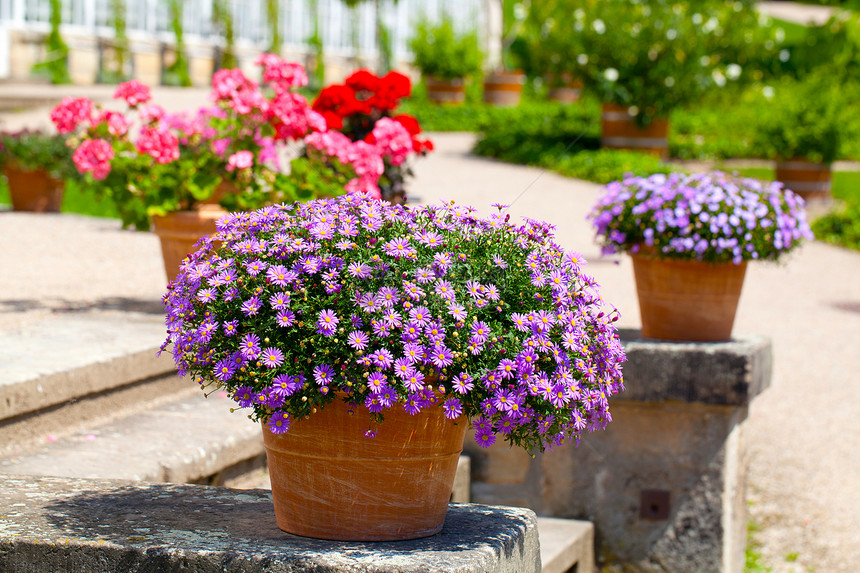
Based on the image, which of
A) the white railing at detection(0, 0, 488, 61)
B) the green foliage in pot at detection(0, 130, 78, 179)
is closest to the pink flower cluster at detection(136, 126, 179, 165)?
the green foliage in pot at detection(0, 130, 78, 179)

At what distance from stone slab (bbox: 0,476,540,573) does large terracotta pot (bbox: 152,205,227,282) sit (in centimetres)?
193

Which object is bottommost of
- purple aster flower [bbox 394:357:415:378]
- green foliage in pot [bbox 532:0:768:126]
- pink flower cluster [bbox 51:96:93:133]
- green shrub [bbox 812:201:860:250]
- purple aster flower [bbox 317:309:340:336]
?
green shrub [bbox 812:201:860:250]

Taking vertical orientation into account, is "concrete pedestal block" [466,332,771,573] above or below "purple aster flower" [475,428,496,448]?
below

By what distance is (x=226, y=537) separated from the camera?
78.5 inches

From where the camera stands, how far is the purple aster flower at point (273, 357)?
5.93 feet

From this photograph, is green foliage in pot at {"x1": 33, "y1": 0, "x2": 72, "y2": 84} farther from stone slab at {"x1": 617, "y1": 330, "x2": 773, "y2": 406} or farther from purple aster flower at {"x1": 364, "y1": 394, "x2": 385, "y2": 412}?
purple aster flower at {"x1": 364, "y1": 394, "x2": 385, "y2": 412}

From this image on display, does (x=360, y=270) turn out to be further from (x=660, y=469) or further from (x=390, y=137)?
(x=390, y=137)

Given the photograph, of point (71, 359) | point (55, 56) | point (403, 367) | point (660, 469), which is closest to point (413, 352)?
point (403, 367)

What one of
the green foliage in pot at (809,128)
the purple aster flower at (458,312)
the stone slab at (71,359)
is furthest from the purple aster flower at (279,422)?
the green foliage in pot at (809,128)

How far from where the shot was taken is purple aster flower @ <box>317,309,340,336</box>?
1.80 m

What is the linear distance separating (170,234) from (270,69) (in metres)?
0.89

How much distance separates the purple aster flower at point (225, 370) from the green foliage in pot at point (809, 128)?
11.1 metres

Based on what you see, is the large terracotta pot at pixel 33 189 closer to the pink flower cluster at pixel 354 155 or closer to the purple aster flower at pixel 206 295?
the pink flower cluster at pixel 354 155

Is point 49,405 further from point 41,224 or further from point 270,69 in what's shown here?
point 41,224
